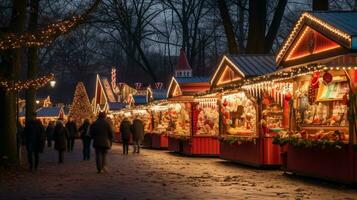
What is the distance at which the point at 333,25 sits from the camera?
15.7 m

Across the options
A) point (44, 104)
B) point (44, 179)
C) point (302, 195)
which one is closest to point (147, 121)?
point (44, 179)

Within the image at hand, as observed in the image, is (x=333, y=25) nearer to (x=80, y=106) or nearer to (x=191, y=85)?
(x=191, y=85)

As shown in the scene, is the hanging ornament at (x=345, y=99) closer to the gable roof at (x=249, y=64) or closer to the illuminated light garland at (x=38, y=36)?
the gable roof at (x=249, y=64)

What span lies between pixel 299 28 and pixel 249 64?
6140 millimetres

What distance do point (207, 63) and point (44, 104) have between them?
942 inches

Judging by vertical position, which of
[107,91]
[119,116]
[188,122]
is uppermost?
[107,91]

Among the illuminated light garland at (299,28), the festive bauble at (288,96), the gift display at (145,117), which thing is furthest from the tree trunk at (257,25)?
the festive bauble at (288,96)

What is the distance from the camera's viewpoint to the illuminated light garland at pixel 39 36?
59.2 ft

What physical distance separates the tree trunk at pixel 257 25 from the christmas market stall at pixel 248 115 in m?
4.89

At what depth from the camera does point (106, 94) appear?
6612 centimetres

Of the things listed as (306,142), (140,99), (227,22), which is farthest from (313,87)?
(140,99)

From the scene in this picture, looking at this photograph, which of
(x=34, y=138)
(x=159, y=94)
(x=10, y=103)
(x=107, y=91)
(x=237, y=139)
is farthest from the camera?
(x=107, y=91)

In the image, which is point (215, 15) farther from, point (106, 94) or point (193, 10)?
point (106, 94)

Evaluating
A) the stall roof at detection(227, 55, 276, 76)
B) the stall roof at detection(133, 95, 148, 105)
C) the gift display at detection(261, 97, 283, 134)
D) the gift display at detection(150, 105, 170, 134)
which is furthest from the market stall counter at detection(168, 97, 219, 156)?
the stall roof at detection(133, 95, 148, 105)
